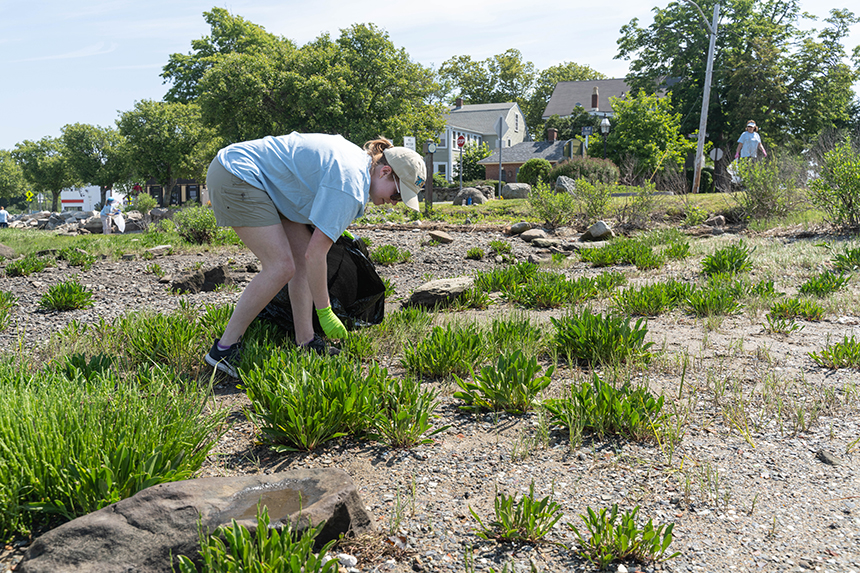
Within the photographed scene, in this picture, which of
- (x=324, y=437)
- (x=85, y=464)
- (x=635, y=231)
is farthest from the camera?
(x=635, y=231)

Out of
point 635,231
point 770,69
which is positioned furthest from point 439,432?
point 770,69

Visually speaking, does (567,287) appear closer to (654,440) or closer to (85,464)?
(654,440)

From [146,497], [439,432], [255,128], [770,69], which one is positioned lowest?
[439,432]

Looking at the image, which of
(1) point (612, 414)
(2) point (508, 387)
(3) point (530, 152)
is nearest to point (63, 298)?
(2) point (508, 387)

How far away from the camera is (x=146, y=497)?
1.82 metres

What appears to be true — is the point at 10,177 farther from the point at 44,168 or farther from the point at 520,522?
the point at 520,522

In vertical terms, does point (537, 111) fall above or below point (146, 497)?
above

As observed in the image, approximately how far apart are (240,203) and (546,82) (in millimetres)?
81411

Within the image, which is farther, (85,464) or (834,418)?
(834,418)

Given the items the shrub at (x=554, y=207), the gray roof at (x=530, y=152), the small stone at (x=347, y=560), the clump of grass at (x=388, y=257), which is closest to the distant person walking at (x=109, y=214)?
the shrub at (x=554, y=207)

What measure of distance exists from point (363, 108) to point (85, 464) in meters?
34.5

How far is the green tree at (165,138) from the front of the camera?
46531 millimetres

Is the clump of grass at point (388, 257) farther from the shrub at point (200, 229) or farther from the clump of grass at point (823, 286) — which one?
the clump of grass at point (823, 286)

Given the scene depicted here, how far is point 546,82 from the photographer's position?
256 feet
